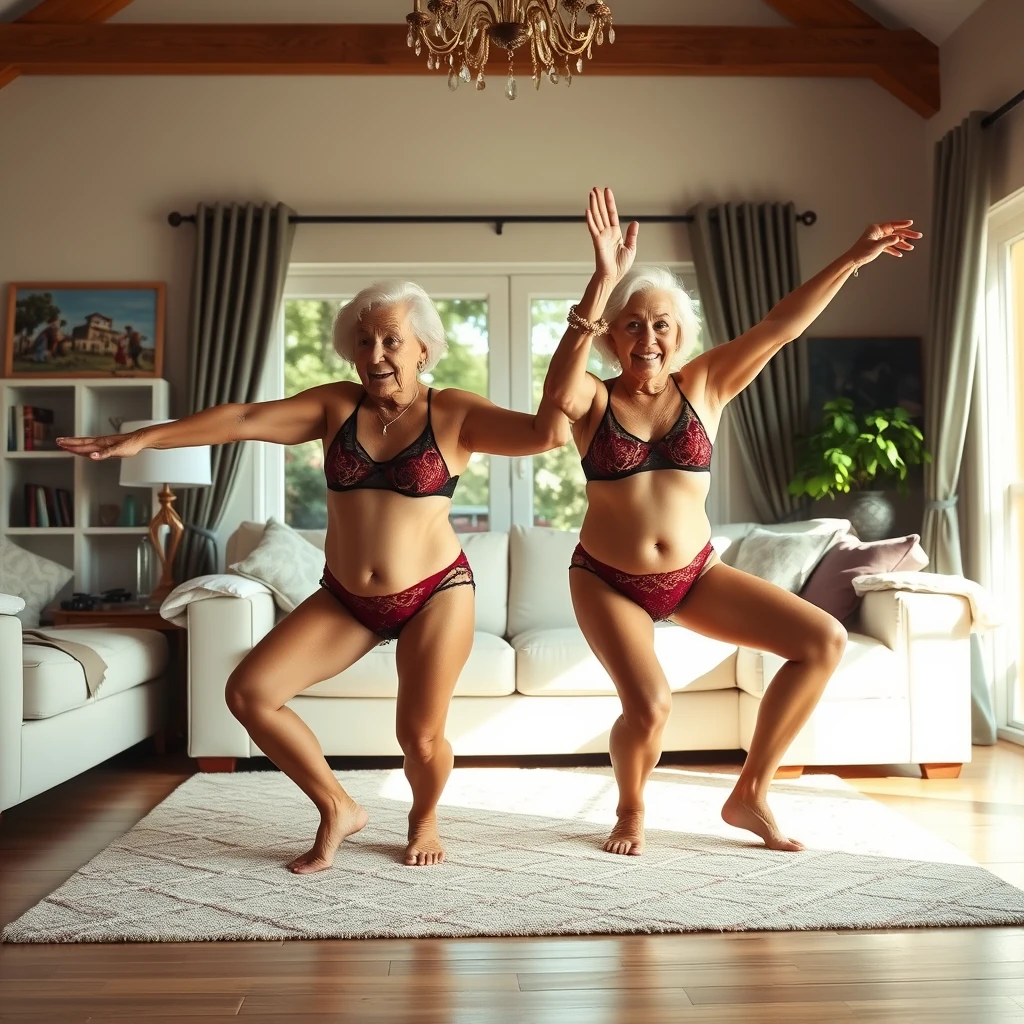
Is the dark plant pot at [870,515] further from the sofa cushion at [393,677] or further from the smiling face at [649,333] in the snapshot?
the smiling face at [649,333]

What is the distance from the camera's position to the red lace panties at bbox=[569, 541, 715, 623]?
9.64ft

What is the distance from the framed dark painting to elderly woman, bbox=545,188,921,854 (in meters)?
2.57

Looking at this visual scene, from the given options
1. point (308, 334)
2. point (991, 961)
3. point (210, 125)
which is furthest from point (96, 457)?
point (210, 125)

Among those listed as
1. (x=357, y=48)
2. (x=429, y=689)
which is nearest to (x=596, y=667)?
(x=429, y=689)

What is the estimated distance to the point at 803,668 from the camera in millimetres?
2898

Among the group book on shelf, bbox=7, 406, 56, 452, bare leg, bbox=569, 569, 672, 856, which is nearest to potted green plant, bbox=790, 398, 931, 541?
bare leg, bbox=569, 569, 672, 856

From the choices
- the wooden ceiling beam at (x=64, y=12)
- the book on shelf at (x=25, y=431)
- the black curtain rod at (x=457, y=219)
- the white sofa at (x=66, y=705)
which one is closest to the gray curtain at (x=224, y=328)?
the black curtain rod at (x=457, y=219)

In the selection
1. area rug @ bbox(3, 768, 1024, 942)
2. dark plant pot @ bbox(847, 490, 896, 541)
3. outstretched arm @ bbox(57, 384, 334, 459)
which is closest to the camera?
area rug @ bbox(3, 768, 1024, 942)

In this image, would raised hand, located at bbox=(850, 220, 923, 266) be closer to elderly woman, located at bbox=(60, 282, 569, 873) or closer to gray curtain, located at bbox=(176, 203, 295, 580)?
elderly woman, located at bbox=(60, 282, 569, 873)

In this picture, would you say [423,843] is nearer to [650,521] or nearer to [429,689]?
[429,689]

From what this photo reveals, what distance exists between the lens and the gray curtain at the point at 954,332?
185 inches

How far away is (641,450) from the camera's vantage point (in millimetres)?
2949

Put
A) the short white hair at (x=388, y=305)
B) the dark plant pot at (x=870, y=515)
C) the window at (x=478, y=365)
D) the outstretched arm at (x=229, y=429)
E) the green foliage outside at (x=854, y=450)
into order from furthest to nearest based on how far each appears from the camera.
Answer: the window at (x=478, y=365), the dark plant pot at (x=870, y=515), the green foliage outside at (x=854, y=450), the short white hair at (x=388, y=305), the outstretched arm at (x=229, y=429)

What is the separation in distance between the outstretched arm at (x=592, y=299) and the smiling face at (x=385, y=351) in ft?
1.32
